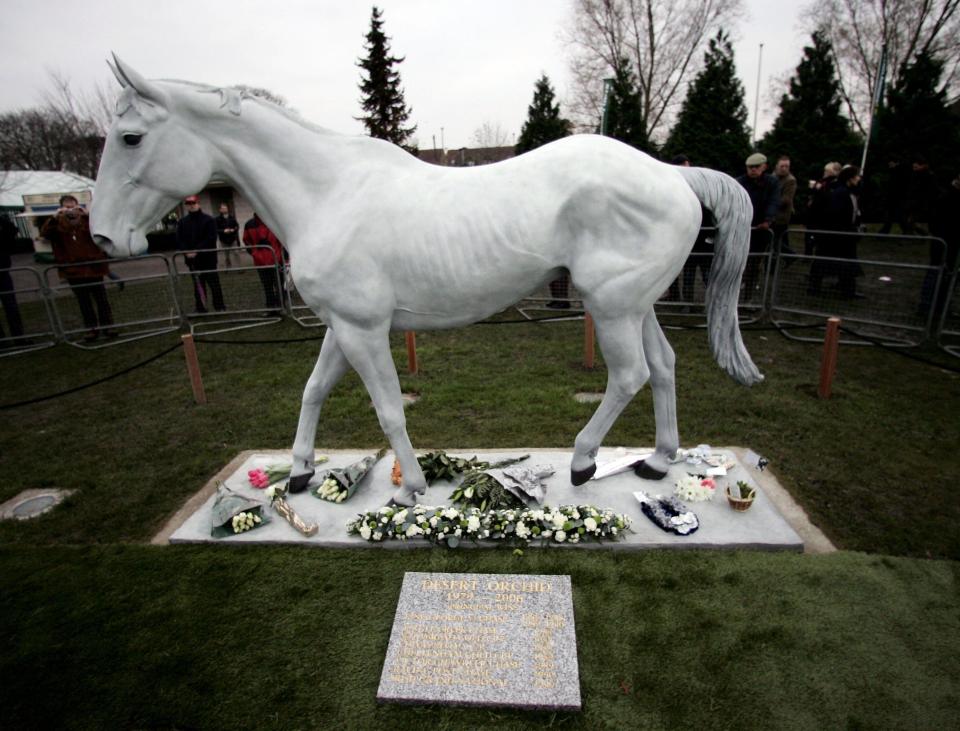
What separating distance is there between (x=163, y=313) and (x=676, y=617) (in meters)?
9.80

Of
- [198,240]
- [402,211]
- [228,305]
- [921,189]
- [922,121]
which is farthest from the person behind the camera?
[922,121]

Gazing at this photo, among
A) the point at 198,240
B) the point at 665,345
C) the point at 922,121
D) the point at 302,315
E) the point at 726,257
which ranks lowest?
the point at 302,315

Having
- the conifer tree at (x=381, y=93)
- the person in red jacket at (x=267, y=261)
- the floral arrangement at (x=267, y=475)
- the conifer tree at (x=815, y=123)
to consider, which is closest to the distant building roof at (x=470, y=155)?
the conifer tree at (x=381, y=93)

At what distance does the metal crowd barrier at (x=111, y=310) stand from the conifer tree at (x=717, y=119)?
19468mm

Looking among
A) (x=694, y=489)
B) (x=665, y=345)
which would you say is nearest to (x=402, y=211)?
(x=665, y=345)

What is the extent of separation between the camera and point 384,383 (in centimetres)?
317

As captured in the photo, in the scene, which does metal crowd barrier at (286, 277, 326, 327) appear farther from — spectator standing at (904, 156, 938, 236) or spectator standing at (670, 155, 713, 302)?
spectator standing at (904, 156, 938, 236)

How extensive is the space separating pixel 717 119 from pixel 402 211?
2306 centimetres

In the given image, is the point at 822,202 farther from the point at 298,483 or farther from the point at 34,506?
the point at 34,506

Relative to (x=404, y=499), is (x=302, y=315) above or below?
below

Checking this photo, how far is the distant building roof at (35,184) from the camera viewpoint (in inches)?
1042

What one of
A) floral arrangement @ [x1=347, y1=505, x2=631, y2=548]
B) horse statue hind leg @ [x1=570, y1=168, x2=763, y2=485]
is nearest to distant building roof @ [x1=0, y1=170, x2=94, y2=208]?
floral arrangement @ [x1=347, y1=505, x2=631, y2=548]

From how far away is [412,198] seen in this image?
9.53 ft

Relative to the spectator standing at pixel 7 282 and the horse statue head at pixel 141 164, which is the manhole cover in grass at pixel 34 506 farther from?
the spectator standing at pixel 7 282
